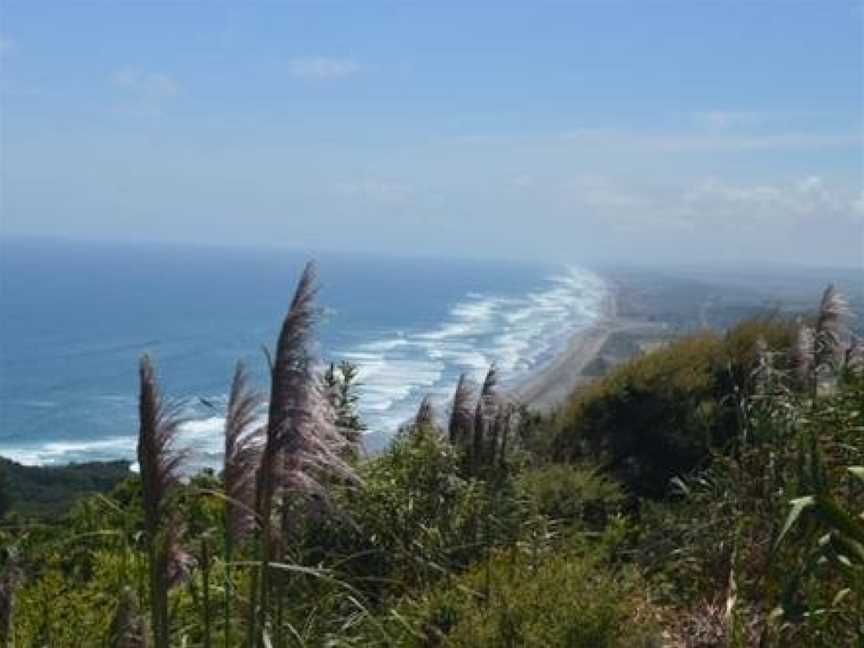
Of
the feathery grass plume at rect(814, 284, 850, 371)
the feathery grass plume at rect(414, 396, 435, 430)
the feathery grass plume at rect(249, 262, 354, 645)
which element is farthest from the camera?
the feathery grass plume at rect(414, 396, 435, 430)

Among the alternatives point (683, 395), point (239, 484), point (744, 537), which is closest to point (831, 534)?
point (239, 484)

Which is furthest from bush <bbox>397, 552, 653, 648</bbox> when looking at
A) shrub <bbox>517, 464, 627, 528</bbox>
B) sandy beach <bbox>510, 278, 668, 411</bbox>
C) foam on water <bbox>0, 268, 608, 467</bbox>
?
sandy beach <bbox>510, 278, 668, 411</bbox>

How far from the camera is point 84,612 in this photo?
14.8 ft

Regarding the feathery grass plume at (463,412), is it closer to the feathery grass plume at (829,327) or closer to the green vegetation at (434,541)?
the green vegetation at (434,541)

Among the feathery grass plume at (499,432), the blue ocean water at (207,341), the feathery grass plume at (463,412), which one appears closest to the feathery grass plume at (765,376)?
the feathery grass plume at (499,432)

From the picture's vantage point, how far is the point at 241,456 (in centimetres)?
300

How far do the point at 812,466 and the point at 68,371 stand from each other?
77.3 m

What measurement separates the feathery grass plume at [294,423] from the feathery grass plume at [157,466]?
24 cm

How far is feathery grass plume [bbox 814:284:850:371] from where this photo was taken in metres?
6.44

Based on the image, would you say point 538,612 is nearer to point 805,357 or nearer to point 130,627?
point 130,627

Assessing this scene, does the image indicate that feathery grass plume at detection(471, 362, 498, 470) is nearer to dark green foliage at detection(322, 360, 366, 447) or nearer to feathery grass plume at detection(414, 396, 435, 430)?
dark green foliage at detection(322, 360, 366, 447)

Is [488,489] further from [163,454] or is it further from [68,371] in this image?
[68,371]

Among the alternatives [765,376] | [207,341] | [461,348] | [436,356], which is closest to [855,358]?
A: [765,376]

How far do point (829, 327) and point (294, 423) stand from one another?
4.65m
